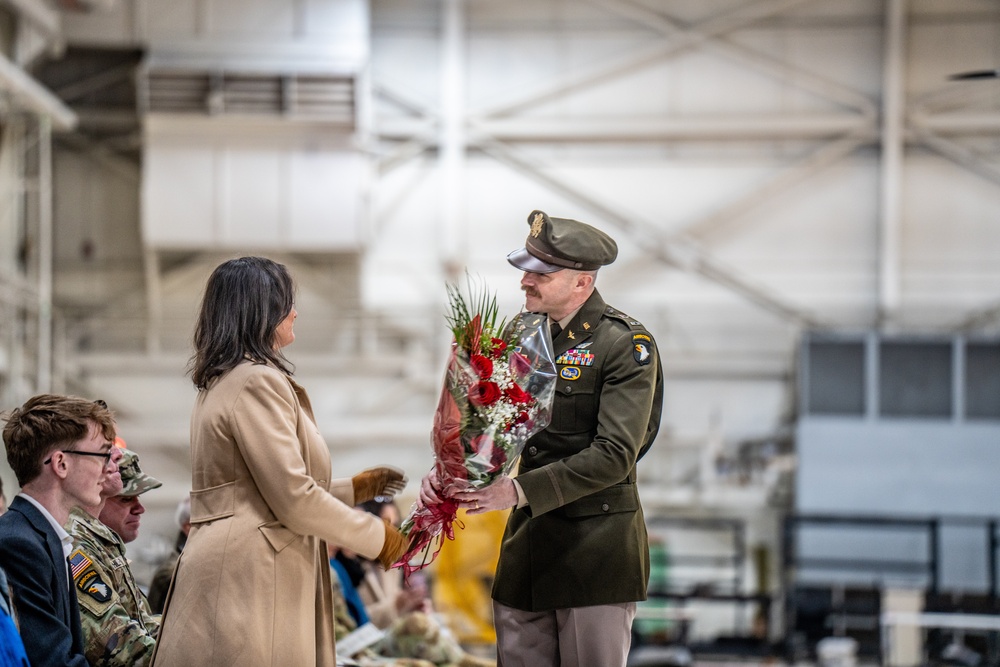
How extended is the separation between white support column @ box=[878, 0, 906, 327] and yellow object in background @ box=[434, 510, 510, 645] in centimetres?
410

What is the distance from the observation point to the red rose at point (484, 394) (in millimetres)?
2416

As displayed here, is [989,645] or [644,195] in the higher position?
[644,195]

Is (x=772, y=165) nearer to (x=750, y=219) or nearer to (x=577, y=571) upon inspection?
(x=750, y=219)

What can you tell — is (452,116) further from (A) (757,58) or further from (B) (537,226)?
(B) (537,226)

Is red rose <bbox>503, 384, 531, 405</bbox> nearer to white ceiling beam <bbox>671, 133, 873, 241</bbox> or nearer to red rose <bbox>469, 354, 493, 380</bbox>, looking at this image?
red rose <bbox>469, 354, 493, 380</bbox>

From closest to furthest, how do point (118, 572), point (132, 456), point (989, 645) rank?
point (118, 572) → point (132, 456) → point (989, 645)

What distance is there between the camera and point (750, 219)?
10867mm

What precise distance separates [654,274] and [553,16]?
2545 millimetres

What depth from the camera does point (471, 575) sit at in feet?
30.4

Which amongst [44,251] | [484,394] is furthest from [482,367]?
[44,251]

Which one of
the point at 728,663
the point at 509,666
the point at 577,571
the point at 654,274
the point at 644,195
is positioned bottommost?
the point at 728,663

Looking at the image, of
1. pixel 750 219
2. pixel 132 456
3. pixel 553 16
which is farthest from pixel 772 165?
pixel 132 456

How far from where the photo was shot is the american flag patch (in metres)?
2.70

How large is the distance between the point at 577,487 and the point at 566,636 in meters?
0.33
